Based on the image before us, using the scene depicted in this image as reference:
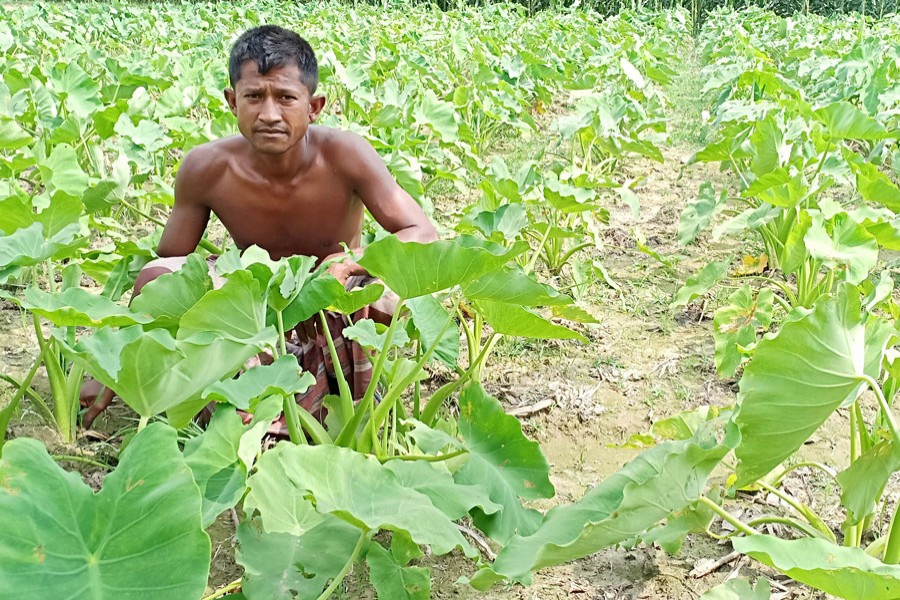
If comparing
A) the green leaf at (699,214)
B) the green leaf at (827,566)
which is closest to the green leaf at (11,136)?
the green leaf at (699,214)

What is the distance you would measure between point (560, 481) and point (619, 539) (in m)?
0.83

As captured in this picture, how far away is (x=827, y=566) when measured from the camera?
3.07ft

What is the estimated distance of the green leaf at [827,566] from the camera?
886mm

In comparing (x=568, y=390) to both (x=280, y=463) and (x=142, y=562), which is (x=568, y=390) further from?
(x=142, y=562)

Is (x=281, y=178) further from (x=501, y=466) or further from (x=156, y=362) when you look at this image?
(x=156, y=362)

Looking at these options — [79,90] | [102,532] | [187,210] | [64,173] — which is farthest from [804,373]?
[79,90]

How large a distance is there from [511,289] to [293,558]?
52 centimetres

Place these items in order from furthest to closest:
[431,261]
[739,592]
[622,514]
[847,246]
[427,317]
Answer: [847,246] → [427,317] → [431,261] → [739,592] → [622,514]

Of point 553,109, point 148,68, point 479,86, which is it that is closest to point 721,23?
point 553,109

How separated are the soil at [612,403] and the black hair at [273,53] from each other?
2.84 feet

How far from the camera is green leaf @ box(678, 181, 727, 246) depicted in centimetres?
287

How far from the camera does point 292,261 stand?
145cm

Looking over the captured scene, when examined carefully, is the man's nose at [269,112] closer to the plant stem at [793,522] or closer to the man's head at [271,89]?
the man's head at [271,89]

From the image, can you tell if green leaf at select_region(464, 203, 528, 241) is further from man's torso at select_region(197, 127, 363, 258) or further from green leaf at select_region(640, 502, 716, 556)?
green leaf at select_region(640, 502, 716, 556)
